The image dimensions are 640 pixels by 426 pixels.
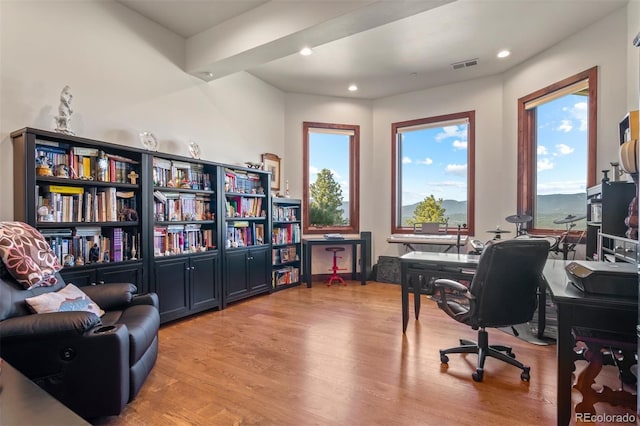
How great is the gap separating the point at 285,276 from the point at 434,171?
3161 millimetres

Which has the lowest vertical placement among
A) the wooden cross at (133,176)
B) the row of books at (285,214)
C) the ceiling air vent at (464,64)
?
the row of books at (285,214)

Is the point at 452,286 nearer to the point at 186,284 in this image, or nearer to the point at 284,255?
the point at 186,284

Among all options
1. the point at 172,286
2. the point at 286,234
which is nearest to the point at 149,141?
the point at 172,286

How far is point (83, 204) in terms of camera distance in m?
2.80

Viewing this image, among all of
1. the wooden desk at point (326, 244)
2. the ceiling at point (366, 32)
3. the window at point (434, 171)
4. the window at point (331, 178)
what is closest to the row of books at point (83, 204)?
the ceiling at point (366, 32)

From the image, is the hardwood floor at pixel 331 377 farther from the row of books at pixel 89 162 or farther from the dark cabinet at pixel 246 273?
the row of books at pixel 89 162

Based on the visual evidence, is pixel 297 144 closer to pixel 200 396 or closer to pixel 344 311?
pixel 344 311

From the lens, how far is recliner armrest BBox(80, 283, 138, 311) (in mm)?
2398

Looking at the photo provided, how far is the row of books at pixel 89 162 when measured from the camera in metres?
2.63

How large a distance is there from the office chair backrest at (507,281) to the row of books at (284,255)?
3.18 meters

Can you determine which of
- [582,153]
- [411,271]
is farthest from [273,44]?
[582,153]

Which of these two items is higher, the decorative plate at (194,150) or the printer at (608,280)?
the decorative plate at (194,150)

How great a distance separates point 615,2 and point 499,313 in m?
3.48

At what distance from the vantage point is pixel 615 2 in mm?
3197
